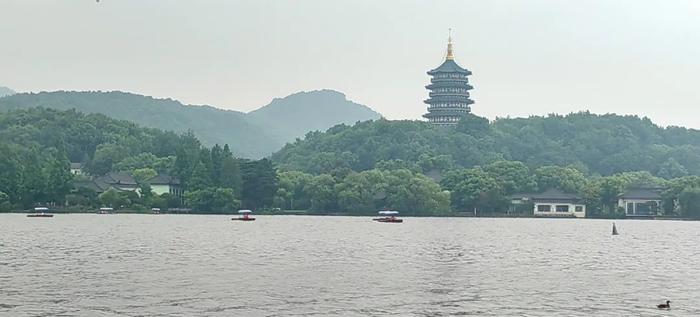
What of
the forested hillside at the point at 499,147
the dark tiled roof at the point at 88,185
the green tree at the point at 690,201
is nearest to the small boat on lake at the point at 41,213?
the dark tiled roof at the point at 88,185

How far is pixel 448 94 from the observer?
187250mm

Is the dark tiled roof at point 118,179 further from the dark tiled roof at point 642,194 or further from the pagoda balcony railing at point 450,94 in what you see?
the pagoda balcony railing at point 450,94

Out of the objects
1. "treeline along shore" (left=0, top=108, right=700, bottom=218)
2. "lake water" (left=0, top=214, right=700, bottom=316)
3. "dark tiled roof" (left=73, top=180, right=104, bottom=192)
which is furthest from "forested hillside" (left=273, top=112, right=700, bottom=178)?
"lake water" (left=0, top=214, right=700, bottom=316)

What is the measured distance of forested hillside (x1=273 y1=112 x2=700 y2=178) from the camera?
150375mm

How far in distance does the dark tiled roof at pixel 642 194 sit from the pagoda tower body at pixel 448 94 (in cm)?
6588

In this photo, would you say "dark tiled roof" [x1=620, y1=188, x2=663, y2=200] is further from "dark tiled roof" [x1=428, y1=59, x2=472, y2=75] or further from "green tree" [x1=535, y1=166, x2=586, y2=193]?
"dark tiled roof" [x1=428, y1=59, x2=472, y2=75]

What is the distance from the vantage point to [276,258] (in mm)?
46406

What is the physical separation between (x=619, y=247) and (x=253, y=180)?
56.7 m

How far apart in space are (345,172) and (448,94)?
7268 cm

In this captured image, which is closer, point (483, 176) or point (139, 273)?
point (139, 273)

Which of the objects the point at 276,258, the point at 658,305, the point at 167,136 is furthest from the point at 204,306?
the point at 167,136

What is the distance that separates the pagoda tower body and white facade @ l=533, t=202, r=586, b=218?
6325 cm

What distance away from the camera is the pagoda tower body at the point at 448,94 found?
7264 inches

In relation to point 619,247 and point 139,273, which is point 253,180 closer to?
point 619,247
